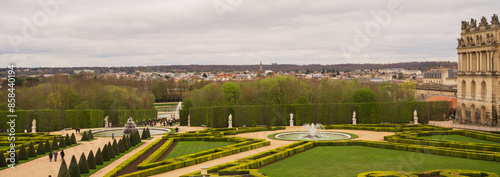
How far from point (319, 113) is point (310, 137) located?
14.1 m

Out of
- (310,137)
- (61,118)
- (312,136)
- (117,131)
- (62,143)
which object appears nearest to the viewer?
(62,143)

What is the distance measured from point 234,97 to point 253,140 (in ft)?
131

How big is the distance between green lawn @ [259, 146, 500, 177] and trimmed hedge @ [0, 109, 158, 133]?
35306 millimetres

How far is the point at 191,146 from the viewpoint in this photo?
39.3 meters

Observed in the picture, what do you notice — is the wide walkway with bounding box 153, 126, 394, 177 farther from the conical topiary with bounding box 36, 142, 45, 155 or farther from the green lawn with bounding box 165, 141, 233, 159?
the conical topiary with bounding box 36, 142, 45, 155

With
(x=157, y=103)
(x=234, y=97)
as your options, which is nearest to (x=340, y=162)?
(x=234, y=97)

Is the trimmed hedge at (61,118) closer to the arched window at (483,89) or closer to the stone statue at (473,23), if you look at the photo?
A: the arched window at (483,89)

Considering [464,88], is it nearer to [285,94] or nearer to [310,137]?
[310,137]

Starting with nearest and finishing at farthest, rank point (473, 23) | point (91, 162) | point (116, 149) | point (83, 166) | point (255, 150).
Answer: point (83, 166) < point (91, 162) < point (116, 149) < point (255, 150) < point (473, 23)

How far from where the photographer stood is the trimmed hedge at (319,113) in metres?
56.6

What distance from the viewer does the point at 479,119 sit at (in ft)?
169

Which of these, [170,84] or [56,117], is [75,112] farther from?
[170,84]

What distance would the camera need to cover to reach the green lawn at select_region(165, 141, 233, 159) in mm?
35247

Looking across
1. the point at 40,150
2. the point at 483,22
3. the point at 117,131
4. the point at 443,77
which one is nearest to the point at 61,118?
the point at 117,131
